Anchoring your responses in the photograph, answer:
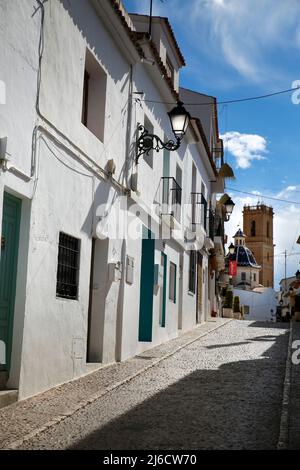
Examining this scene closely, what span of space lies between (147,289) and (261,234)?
90.5 m

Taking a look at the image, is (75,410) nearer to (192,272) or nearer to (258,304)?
(192,272)

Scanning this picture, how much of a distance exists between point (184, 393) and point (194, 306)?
11.9m

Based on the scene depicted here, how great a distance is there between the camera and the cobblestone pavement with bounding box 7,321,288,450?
5.10m

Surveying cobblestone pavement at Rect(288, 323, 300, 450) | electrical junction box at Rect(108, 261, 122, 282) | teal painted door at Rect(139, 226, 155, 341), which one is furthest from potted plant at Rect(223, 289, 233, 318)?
electrical junction box at Rect(108, 261, 122, 282)

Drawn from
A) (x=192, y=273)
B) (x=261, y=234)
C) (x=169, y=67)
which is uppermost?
(x=261, y=234)

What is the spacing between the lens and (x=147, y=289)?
12.5 m

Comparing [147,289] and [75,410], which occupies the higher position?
[147,289]

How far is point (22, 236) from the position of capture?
21.8 feet

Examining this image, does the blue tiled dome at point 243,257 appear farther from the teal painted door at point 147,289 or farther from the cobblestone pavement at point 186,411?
the cobblestone pavement at point 186,411

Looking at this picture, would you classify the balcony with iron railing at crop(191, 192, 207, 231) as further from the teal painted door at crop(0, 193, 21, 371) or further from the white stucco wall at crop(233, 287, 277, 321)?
the white stucco wall at crop(233, 287, 277, 321)

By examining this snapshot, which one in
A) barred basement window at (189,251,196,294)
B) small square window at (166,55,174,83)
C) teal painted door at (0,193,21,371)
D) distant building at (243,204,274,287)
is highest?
distant building at (243,204,274,287)

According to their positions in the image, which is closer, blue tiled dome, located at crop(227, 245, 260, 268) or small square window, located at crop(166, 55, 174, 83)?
small square window, located at crop(166, 55, 174, 83)

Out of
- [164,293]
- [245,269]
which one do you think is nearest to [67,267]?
[164,293]

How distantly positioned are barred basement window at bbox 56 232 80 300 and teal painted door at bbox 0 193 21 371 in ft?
3.62
